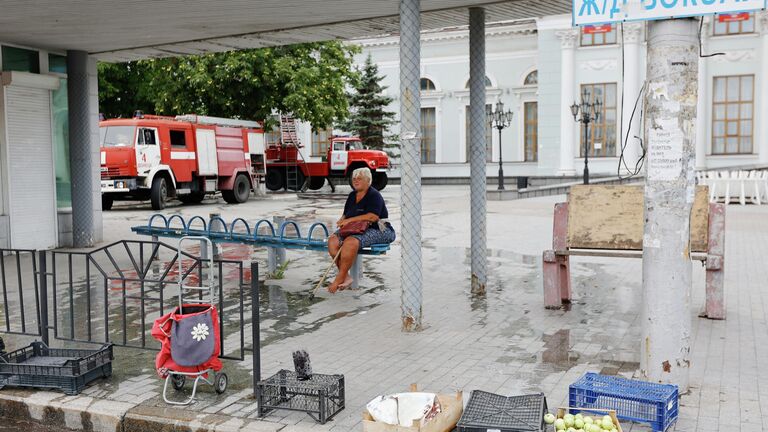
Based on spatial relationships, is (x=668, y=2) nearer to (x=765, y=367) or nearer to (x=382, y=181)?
(x=765, y=367)

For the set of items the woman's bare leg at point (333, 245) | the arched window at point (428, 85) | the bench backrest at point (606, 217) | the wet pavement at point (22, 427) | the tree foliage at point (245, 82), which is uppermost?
the arched window at point (428, 85)

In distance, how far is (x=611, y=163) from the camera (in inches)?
1481

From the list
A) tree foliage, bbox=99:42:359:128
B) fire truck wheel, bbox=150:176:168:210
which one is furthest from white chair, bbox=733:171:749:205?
fire truck wheel, bbox=150:176:168:210

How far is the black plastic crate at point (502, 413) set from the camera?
167 inches

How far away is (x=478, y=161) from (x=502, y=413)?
490cm

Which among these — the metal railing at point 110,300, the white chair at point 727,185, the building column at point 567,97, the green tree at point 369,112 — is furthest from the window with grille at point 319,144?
the metal railing at point 110,300

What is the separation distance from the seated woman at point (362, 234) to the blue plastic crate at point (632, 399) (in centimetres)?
414

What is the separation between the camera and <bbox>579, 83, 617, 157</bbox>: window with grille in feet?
123

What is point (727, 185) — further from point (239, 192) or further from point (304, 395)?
point (304, 395)

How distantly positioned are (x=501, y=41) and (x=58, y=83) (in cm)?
3182

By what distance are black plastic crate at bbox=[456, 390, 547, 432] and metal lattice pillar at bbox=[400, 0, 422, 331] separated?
2.45 meters

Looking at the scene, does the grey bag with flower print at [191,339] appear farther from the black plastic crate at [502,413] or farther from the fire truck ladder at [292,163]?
the fire truck ladder at [292,163]

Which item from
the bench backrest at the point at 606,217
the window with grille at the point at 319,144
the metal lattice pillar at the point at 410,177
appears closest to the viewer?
the metal lattice pillar at the point at 410,177

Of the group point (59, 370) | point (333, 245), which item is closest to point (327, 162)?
point (333, 245)
